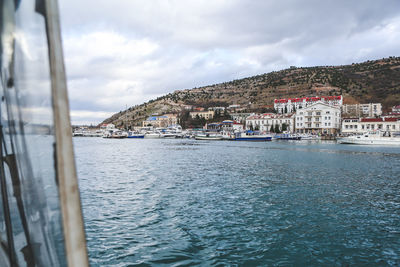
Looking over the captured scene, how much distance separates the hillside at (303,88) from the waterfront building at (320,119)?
1425 inches

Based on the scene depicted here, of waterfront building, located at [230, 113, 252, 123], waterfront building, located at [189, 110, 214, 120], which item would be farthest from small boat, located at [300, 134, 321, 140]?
waterfront building, located at [189, 110, 214, 120]

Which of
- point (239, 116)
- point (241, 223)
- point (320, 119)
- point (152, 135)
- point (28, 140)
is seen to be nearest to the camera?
point (28, 140)

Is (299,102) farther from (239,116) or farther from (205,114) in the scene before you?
(205,114)

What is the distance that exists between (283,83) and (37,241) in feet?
473

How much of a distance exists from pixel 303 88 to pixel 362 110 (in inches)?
1390

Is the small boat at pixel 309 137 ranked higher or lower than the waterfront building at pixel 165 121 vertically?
lower

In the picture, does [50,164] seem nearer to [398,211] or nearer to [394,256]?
[394,256]

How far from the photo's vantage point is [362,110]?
91312mm

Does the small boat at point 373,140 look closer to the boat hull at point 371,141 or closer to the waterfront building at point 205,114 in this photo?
the boat hull at point 371,141

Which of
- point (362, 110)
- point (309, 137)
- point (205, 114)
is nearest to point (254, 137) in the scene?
point (309, 137)

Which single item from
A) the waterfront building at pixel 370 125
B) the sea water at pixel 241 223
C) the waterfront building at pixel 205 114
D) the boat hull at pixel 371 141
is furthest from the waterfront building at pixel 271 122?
the sea water at pixel 241 223

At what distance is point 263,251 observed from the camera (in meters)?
Answer: 5.56

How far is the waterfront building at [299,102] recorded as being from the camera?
3701 inches

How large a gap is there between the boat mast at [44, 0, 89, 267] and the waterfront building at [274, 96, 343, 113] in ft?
326
